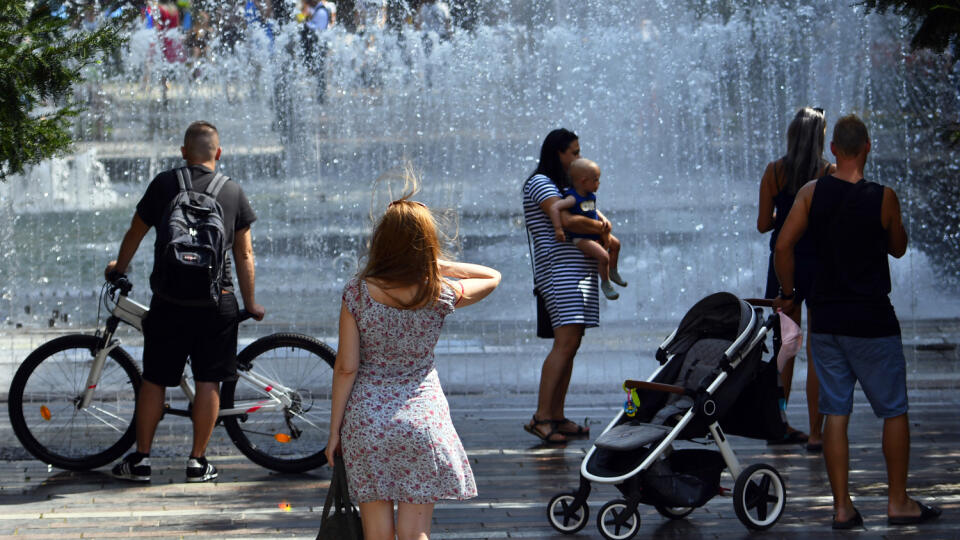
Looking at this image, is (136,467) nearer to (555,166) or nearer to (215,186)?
(215,186)

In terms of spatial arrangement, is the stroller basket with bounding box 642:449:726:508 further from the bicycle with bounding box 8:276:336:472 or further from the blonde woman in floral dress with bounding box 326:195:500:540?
the bicycle with bounding box 8:276:336:472

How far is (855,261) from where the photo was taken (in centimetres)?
548

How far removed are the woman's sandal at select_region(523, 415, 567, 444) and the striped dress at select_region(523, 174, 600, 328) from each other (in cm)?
53

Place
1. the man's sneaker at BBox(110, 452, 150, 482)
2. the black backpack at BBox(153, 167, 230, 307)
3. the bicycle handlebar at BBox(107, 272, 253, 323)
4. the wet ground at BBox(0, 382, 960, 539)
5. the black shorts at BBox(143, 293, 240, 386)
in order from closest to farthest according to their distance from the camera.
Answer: the wet ground at BBox(0, 382, 960, 539)
the black backpack at BBox(153, 167, 230, 307)
the black shorts at BBox(143, 293, 240, 386)
the man's sneaker at BBox(110, 452, 150, 482)
the bicycle handlebar at BBox(107, 272, 253, 323)

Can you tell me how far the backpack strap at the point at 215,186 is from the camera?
6.30m

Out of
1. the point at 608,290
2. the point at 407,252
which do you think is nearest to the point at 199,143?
the point at 608,290

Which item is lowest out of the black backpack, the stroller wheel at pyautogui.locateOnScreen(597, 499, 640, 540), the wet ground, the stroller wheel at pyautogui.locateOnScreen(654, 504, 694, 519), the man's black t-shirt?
the wet ground

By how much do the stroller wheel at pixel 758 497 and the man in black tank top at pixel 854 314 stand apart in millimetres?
234

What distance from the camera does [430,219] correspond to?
13.3 feet

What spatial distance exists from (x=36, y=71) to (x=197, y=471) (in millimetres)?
2027

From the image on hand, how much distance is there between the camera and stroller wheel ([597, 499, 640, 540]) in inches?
207

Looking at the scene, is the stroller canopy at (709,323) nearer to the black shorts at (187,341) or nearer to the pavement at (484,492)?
the pavement at (484,492)

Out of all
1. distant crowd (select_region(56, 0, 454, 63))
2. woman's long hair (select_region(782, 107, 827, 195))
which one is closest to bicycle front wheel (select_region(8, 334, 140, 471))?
woman's long hair (select_region(782, 107, 827, 195))

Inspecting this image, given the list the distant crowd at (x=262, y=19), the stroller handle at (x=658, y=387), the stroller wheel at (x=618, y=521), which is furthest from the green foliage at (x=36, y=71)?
the distant crowd at (x=262, y=19)
